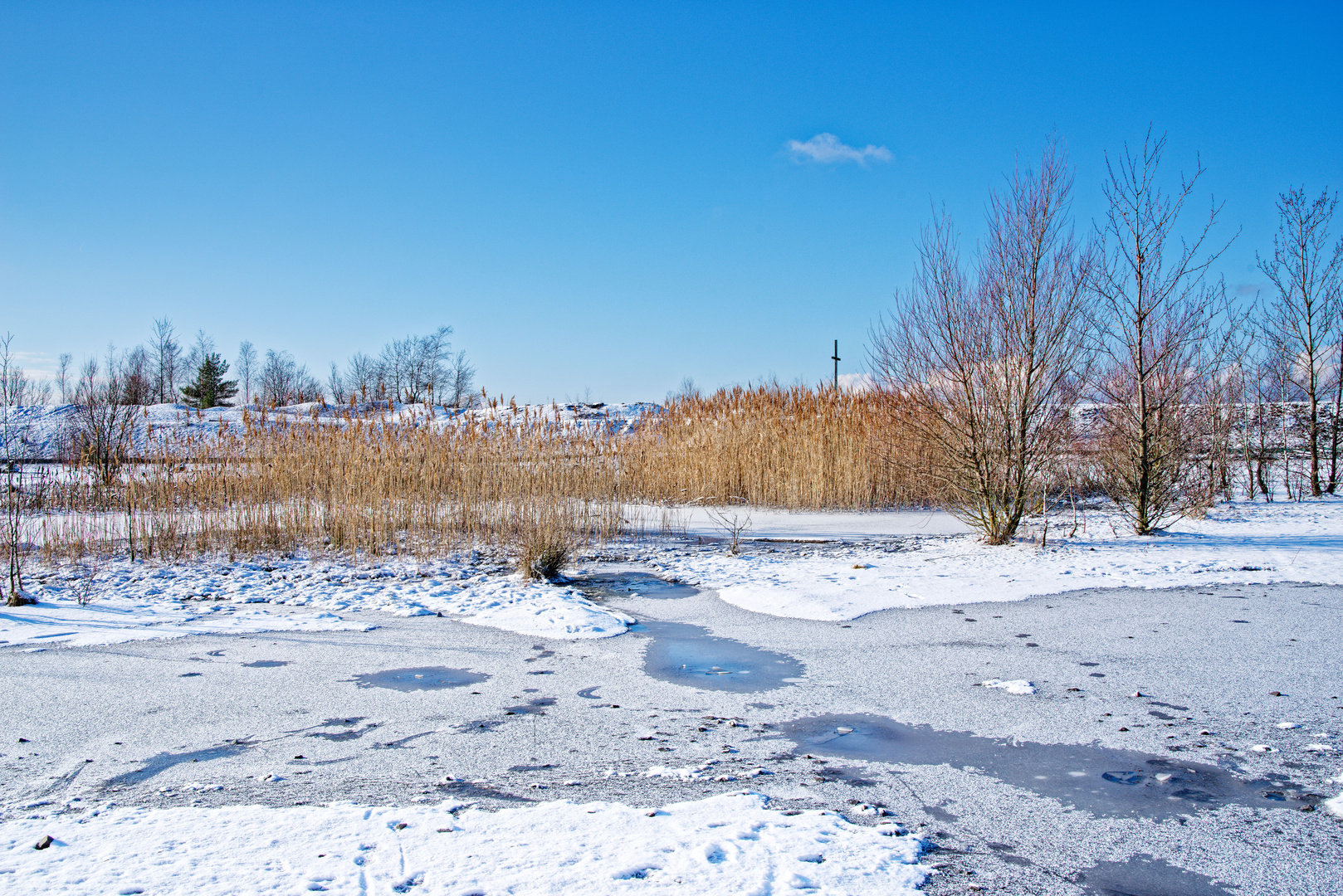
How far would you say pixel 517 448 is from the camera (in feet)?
30.0

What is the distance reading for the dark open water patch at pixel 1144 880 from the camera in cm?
176

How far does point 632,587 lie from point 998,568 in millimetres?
2944

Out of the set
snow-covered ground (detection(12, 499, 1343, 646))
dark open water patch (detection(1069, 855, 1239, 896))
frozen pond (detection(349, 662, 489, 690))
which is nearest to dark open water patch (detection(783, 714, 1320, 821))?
dark open water patch (detection(1069, 855, 1239, 896))

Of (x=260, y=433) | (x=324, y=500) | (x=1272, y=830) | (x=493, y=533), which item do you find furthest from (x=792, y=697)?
(x=260, y=433)

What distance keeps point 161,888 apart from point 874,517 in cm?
979

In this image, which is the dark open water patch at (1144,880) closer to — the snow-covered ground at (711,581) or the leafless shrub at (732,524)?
the snow-covered ground at (711,581)

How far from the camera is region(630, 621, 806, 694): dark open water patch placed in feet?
11.3

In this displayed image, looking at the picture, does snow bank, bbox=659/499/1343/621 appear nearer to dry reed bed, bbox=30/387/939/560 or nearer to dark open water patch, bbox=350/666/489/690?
dry reed bed, bbox=30/387/939/560

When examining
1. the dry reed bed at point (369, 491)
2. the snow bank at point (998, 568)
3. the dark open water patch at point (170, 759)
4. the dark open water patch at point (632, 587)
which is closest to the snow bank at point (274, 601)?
the dark open water patch at point (632, 587)

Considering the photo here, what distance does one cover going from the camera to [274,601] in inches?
217

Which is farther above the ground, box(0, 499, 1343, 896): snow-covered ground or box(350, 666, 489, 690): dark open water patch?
box(0, 499, 1343, 896): snow-covered ground

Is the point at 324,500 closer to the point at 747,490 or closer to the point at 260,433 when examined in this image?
the point at 260,433

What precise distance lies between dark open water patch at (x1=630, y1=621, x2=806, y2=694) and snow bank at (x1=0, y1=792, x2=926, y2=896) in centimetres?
126

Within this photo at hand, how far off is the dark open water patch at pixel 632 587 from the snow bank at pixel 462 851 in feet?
11.1
